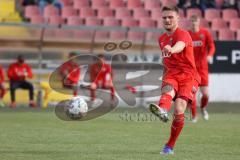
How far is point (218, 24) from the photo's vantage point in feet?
99.0

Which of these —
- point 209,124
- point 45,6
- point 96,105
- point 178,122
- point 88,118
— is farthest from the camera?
point 45,6

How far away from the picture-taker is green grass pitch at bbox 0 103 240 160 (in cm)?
1161

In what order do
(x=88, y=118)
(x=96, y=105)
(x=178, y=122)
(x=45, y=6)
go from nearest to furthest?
(x=178, y=122) → (x=88, y=118) → (x=96, y=105) → (x=45, y=6)

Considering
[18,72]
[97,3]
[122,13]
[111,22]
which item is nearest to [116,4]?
[122,13]

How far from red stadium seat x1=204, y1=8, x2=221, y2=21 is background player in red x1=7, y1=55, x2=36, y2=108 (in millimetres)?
7741

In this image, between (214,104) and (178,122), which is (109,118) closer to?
(214,104)

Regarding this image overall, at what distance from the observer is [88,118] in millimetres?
20500

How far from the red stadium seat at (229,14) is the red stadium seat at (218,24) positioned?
29cm

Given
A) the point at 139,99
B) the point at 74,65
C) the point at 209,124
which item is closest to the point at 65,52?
the point at 74,65

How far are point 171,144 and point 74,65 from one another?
49.3 ft

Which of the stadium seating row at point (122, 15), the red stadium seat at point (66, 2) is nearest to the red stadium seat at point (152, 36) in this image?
the stadium seating row at point (122, 15)

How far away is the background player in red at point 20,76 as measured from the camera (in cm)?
2588

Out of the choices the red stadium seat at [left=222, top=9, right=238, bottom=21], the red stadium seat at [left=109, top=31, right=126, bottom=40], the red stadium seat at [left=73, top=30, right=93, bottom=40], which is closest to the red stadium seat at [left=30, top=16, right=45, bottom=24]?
the red stadium seat at [left=73, top=30, right=93, bottom=40]

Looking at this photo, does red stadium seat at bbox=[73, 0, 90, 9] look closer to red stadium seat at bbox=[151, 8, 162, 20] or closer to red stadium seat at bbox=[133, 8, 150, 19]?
red stadium seat at bbox=[133, 8, 150, 19]
